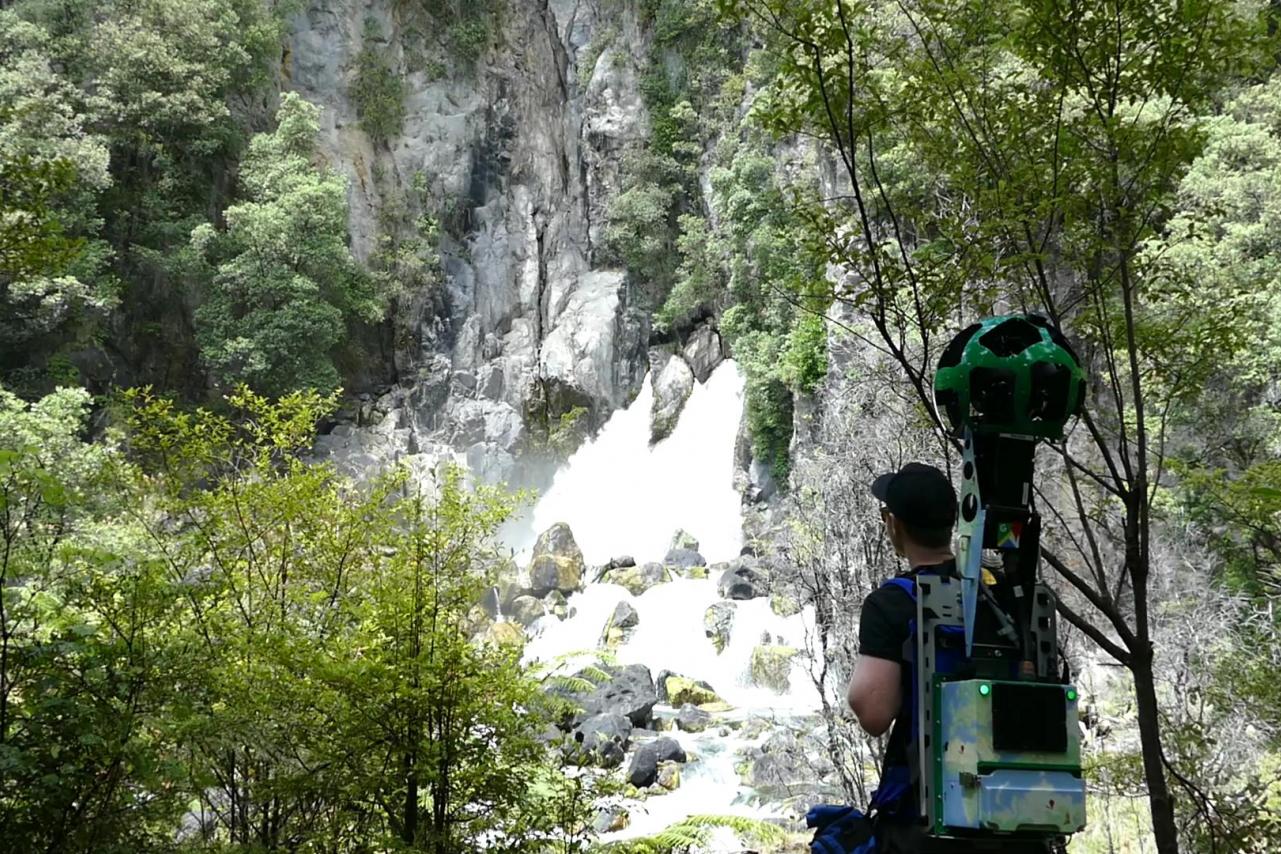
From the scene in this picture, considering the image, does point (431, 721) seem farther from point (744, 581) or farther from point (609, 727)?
point (744, 581)

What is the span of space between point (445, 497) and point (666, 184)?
80.8 ft

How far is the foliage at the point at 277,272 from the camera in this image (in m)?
19.9

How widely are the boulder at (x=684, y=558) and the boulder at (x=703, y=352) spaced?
6.31 meters

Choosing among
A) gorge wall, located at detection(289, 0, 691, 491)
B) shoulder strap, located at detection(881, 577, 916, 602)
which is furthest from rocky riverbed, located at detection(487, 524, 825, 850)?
gorge wall, located at detection(289, 0, 691, 491)

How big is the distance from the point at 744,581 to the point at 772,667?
3.28m

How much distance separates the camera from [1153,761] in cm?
259

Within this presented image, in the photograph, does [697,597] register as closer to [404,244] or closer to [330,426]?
[330,426]

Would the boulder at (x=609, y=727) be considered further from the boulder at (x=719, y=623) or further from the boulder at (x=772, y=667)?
the boulder at (x=719, y=623)

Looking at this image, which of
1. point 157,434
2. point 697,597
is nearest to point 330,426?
point 697,597

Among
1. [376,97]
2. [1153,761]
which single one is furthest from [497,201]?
[1153,761]

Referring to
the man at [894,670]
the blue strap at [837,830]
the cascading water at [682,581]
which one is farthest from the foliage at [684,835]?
the cascading water at [682,581]

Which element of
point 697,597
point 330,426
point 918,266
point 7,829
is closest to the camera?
point 7,829

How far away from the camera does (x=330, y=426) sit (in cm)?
2316

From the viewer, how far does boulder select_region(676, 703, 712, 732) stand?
13.1 metres
